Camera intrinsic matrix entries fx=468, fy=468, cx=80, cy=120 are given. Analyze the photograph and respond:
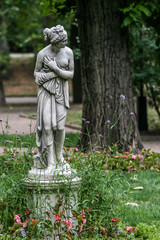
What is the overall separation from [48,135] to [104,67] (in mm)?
4435

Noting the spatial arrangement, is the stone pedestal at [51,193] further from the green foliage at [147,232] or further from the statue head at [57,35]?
the statue head at [57,35]

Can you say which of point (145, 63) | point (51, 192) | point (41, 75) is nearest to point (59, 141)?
point (51, 192)

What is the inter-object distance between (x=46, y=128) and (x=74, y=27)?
37.4 ft

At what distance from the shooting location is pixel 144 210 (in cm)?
640

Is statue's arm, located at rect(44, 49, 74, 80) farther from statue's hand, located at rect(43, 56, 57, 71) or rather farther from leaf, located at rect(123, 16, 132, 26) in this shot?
leaf, located at rect(123, 16, 132, 26)

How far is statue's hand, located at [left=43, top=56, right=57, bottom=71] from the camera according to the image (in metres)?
5.27

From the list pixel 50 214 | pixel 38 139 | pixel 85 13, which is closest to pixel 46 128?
pixel 38 139

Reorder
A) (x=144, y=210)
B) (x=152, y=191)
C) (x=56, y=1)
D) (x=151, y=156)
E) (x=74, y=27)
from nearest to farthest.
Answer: (x=144, y=210)
(x=152, y=191)
(x=151, y=156)
(x=56, y=1)
(x=74, y=27)

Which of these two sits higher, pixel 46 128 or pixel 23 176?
pixel 46 128

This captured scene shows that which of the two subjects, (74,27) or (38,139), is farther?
(74,27)

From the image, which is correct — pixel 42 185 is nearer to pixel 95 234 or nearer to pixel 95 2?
pixel 95 234

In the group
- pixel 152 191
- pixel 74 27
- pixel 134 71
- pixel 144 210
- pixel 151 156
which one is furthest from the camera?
pixel 74 27

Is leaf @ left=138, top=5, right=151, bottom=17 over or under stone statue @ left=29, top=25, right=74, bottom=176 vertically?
over

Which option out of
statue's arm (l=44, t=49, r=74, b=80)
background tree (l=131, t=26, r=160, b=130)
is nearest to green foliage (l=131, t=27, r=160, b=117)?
background tree (l=131, t=26, r=160, b=130)
